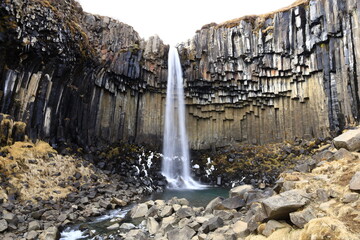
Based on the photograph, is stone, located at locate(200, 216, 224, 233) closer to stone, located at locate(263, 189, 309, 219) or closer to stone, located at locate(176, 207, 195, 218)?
stone, located at locate(176, 207, 195, 218)

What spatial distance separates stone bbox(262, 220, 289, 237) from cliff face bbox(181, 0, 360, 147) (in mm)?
20210

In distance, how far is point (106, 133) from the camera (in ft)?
84.0

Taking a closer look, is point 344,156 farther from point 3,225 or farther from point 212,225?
point 3,225

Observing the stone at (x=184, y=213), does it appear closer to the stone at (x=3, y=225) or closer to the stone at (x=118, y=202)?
the stone at (x=118, y=202)

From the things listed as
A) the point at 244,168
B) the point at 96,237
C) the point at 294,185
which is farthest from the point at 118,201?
the point at 244,168

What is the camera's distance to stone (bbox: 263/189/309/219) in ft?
18.5

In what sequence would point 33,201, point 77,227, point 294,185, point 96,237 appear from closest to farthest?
point 294,185
point 96,237
point 77,227
point 33,201

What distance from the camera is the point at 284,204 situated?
5.68 m

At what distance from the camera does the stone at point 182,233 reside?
26.1 ft

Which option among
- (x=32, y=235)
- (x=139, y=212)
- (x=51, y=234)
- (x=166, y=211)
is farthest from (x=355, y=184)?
(x=32, y=235)

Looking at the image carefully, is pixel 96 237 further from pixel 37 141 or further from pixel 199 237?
pixel 37 141

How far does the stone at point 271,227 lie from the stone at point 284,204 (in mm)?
150

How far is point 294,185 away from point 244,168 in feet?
66.2

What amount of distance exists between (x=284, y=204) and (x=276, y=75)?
2482 centimetres
